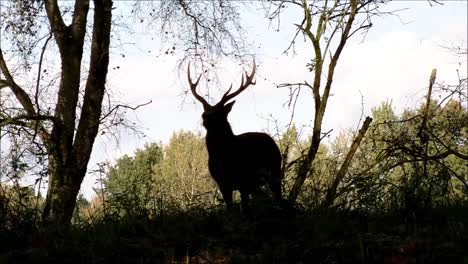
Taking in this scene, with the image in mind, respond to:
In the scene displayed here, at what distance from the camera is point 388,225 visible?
4.65 m

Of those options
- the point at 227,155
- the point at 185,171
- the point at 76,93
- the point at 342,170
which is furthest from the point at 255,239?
the point at 185,171

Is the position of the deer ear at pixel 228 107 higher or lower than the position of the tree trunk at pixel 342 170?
higher

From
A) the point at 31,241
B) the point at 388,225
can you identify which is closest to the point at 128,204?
the point at 31,241

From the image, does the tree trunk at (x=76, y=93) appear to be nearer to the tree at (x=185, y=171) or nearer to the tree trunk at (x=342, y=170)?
the tree at (x=185, y=171)

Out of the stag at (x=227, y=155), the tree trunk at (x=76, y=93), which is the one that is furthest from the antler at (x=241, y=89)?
the tree trunk at (x=76, y=93)

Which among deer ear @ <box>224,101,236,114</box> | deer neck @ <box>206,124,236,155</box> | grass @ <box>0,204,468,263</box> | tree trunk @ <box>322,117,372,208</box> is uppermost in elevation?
deer ear @ <box>224,101,236,114</box>

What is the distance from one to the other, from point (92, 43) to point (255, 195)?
16.8 ft

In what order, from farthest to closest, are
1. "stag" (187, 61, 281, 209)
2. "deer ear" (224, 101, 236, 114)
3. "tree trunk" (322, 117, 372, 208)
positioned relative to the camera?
"deer ear" (224, 101, 236, 114)
"stag" (187, 61, 281, 209)
"tree trunk" (322, 117, 372, 208)

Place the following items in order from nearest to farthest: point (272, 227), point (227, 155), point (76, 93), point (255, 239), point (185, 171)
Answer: point (255, 239), point (272, 227), point (227, 155), point (76, 93), point (185, 171)

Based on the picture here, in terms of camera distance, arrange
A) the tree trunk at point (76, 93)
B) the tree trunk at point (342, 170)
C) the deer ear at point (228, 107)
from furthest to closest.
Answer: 1. the tree trunk at point (76, 93)
2. the deer ear at point (228, 107)
3. the tree trunk at point (342, 170)

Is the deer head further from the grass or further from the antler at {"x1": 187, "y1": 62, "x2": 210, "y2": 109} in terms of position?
the grass

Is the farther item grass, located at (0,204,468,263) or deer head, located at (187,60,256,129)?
deer head, located at (187,60,256,129)

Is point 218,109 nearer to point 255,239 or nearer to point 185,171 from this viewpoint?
point 255,239

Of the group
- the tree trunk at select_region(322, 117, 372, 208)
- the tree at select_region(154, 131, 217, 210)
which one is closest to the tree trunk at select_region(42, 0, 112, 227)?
the tree at select_region(154, 131, 217, 210)
